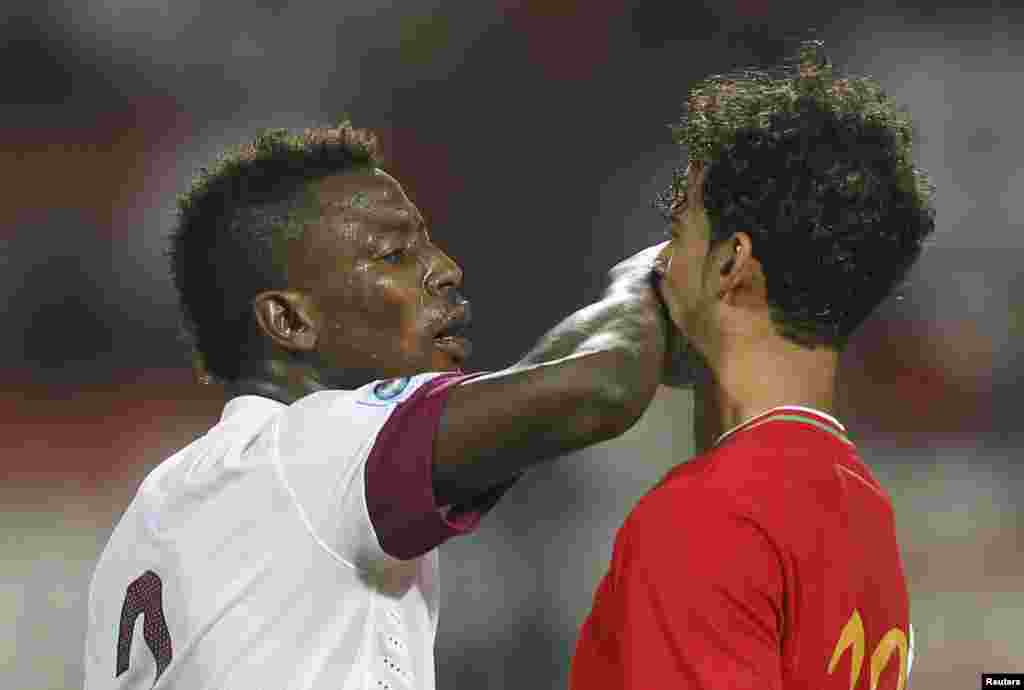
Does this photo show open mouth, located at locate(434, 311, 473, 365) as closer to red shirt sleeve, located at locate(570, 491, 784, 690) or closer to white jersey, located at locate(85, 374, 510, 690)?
white jersey, located at locate(85, 374, 510, 690)

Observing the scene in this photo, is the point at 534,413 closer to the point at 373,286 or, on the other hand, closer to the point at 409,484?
the point at 409,484

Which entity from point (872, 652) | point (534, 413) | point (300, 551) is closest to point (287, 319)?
point (300, 551)

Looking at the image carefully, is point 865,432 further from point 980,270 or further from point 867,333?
point 980,270

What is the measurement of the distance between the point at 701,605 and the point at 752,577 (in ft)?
0.21

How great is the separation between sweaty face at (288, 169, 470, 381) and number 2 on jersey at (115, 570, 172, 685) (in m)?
0.40

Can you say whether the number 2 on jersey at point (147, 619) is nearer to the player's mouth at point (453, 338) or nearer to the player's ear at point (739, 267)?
the player's mouth at point (453, 338)

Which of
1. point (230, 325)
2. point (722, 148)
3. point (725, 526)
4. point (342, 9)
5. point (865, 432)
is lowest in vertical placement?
point (865, 432)

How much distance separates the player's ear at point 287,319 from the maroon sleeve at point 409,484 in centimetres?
36

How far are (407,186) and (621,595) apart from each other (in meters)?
3.60

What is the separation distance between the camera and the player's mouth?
2021 millimetres

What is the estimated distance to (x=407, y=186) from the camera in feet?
16.2

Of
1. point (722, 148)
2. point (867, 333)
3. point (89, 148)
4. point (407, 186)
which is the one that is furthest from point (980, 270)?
point (722, 148)

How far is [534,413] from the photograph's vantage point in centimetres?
155

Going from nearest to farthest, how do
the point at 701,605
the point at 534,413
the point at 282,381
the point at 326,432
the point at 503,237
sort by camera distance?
the point at 701,605, the point at 534,413, the point at 326,432, the point at 282,381, the point at 503,237
